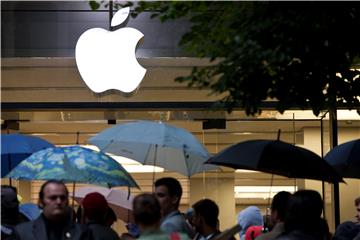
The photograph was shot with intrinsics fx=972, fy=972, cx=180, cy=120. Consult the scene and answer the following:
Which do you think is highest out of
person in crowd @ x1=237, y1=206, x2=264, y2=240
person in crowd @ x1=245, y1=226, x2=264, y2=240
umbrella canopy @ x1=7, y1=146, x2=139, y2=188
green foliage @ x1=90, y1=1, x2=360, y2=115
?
green foliage @ x1=90, y1=1, x2=360, y2=115

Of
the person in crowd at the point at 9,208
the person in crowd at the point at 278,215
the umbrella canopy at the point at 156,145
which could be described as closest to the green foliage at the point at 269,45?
the person in crowd at the point at 278,215

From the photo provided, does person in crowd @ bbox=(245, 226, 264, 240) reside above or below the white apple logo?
below

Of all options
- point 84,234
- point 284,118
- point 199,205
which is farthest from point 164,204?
point 284,118

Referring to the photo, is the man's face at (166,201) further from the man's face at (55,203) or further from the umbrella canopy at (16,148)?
the umbrella canopy at (16,148)

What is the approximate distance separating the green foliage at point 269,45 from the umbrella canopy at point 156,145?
1.10 meters

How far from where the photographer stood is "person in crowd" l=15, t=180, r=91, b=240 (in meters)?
7.04

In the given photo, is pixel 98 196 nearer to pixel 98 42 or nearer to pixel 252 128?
pixel 98 42

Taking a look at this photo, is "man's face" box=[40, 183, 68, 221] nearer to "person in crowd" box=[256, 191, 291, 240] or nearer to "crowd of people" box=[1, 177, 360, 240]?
"crowd of people" box=[1, 177, 360, 240]

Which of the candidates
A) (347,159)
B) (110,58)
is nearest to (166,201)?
(347,159)

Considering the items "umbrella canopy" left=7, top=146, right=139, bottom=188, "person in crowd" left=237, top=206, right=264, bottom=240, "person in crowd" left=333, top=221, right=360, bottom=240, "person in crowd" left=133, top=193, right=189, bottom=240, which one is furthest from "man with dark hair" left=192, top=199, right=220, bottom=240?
"person in crowd" left=237, top=206, right=264, bottom=240

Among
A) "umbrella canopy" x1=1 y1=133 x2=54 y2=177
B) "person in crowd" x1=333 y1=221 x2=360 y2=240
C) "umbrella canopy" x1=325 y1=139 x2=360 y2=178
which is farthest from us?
"person in crowd" x1=333 y1=221 x2=360 y2=240

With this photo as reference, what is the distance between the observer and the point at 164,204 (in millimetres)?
7938

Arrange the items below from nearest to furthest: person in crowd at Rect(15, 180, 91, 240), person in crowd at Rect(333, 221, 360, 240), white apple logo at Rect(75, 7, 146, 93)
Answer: person in crowd at Rect(15, 180, 91, 240), person in crowd at Rect(333, 221, 360, 240), white apple logo at Rect(75, 7, 146, 93)

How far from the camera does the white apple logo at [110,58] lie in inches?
547
